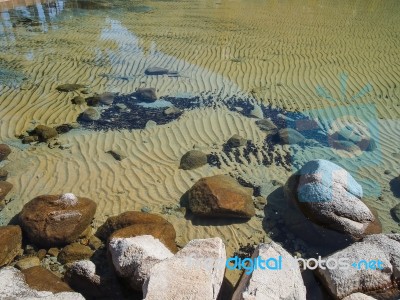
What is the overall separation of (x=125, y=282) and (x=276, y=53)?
10.5 metres

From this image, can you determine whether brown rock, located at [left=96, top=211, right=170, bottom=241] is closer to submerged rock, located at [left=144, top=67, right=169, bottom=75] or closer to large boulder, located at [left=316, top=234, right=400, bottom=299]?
large boulder, located at [left=316, top=234, right=400, bottom=299]

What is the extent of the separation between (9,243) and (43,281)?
3.14 feet

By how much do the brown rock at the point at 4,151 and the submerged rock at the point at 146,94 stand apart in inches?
135

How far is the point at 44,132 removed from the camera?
294 inches

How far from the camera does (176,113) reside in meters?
8.54

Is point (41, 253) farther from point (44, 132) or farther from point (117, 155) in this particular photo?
point (44, 132)

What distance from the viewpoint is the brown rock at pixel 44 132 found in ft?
24.3

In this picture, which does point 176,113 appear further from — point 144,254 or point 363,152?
point 144,254

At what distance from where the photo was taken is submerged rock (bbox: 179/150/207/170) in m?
6.74

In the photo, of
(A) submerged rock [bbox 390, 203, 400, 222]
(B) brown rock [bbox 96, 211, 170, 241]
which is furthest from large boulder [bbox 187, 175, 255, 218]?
(A) submerged rock [bbox 390, 203, 400, 222]

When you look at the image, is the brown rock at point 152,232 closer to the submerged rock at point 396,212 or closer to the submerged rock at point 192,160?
the submerged rock at point 192,160

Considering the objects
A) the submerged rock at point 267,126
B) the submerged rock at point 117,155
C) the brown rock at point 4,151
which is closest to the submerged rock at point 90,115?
the submerged rock at point 117,155

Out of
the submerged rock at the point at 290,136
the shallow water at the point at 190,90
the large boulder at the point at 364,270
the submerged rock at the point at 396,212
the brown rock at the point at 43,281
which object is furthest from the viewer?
the submerged rock at the point at 290,136

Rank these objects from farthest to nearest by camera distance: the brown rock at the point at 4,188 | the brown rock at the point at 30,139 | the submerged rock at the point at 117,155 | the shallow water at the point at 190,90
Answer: the brown rock at the point at 30,139
the submerged rock at the point at 117,155
the shallow water at the point at 190,90
the brown rock at the point at 4,188
